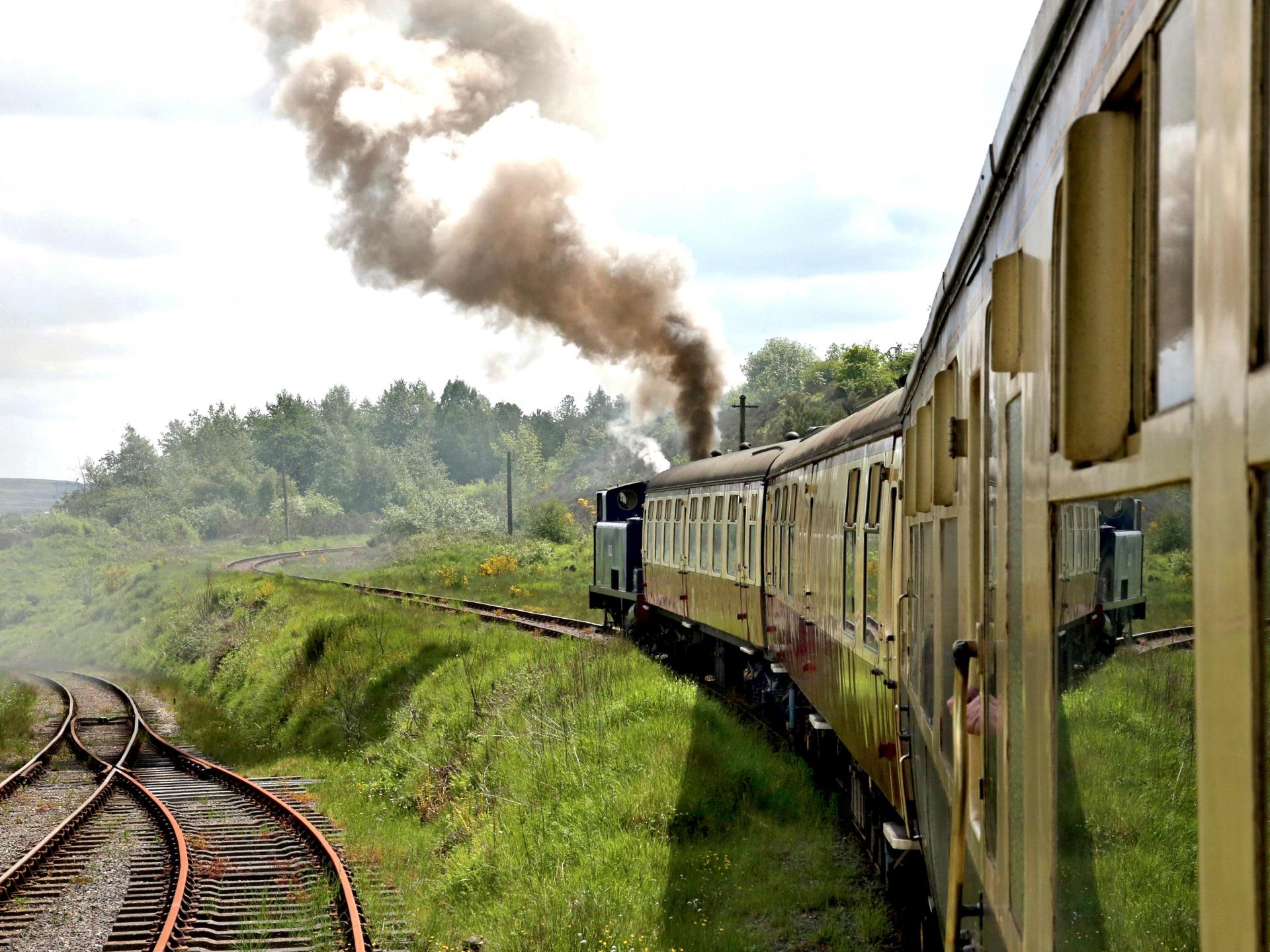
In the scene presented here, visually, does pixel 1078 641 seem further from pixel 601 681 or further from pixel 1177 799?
pixel 601 681

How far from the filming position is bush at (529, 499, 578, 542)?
58.1 meters

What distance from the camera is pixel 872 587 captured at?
24.4ft

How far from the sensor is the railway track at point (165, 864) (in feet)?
36.8

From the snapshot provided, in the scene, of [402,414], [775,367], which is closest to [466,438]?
[402,414]

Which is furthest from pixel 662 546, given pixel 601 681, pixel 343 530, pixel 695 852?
pixel 343 530

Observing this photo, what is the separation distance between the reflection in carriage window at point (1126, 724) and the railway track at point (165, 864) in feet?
29.1

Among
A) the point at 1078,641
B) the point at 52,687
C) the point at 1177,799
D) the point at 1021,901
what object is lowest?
the point at 52,687

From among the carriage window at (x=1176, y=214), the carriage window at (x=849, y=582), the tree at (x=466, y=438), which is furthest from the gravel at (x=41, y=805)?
the tree at (x=466, y=438)

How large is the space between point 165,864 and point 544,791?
13.4ft

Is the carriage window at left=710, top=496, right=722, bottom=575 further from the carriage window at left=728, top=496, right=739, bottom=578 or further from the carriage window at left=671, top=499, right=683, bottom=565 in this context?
the carriage window at left=671, top=499, right=683, bottom=565

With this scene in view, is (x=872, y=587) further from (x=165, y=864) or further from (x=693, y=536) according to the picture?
(x=693, y=536)

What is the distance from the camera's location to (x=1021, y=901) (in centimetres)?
281

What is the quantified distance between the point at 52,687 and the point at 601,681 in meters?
22.6

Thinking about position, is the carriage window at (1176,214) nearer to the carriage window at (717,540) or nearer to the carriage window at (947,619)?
the carriage window at (947,619)
